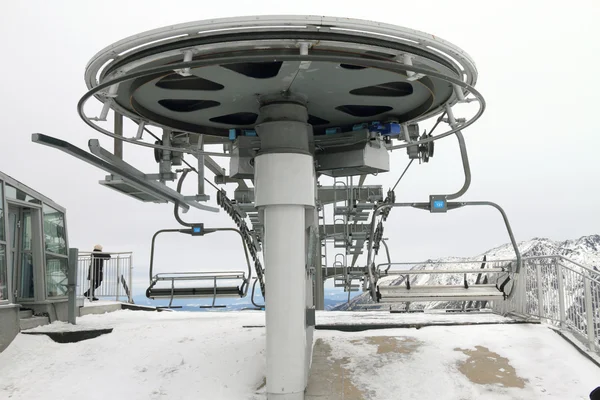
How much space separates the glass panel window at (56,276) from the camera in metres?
11.7

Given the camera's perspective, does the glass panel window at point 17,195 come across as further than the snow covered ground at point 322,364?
Yes

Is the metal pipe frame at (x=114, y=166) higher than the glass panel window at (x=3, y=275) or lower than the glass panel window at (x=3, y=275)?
higher

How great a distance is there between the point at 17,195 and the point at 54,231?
165 cm

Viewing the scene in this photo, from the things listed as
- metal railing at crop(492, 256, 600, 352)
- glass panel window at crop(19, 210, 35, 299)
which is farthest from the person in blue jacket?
metal railing at crop(492, 256, 600, 352)

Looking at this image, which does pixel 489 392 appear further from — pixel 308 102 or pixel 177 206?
pixel 177 206

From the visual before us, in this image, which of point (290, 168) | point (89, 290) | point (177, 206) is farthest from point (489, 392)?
point (89, 290)

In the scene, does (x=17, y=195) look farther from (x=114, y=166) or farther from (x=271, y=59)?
(x=271, y=59)

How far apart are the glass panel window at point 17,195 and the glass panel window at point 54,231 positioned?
0.51m

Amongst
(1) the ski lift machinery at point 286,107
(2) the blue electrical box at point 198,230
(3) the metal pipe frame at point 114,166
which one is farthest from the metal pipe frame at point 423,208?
(2) the blue electrical box at point 198,230

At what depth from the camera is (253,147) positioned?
26.5 feet

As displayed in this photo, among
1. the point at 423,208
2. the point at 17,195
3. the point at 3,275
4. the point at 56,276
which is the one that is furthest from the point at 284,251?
the point at 56,276

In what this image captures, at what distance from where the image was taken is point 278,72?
6.61 meters

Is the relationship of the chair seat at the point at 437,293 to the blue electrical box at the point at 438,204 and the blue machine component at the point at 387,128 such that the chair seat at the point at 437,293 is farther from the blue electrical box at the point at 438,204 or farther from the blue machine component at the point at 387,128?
the blue machine component at the point at 387,128

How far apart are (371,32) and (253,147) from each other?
2.96 metres
